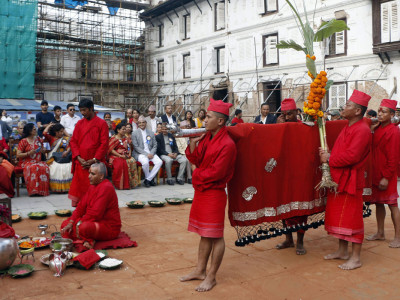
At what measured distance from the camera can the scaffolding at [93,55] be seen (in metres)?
26.3

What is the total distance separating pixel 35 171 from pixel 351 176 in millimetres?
6174

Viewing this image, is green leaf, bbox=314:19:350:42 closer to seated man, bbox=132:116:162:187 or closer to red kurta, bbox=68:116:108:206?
red kurta, bbox=68:116:108:206

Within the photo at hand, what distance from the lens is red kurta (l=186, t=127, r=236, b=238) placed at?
3.69m

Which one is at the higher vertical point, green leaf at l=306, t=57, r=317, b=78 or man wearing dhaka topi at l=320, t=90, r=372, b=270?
green leaf at l=306, t=57, r=317, b=78

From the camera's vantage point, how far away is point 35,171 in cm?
824

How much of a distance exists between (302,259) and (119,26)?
27.0 meters

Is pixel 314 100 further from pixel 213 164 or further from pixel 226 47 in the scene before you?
pixel 226 47

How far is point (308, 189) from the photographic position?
4617 millimetres

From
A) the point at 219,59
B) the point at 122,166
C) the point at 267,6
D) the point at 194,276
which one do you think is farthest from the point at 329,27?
the point at 219,59

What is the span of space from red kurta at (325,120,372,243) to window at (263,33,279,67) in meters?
16.5

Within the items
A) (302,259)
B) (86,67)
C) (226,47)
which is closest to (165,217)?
(302,259)

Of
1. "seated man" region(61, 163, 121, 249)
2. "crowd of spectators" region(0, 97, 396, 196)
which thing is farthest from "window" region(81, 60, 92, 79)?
"seated man" region(61, 163, 121, 249)

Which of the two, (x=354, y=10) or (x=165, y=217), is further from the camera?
(x=354, y=10)

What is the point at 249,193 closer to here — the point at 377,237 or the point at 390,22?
the point at 377,237
